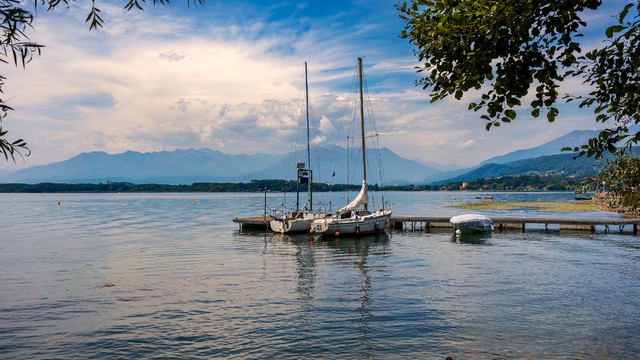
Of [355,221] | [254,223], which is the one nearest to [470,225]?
[355,221]

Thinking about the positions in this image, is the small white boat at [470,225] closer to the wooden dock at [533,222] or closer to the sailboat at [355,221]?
the wooden dock at [533,222]

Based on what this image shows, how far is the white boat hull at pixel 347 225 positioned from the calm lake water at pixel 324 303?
8.24 m

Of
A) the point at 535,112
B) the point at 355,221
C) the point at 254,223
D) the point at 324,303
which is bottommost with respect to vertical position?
the point at 324,303

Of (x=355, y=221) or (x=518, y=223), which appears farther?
(x=518, y=223)

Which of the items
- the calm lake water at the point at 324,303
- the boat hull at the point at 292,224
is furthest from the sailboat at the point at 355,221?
the calm lake water at the point at 324,303

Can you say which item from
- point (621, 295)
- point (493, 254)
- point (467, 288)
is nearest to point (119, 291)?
point (467, 288)

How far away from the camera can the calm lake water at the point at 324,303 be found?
16.8 meters

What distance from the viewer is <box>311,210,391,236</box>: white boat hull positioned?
52.6 meters

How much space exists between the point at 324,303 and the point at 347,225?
30.5 metres

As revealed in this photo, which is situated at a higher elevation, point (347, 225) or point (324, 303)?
point (347, 225)

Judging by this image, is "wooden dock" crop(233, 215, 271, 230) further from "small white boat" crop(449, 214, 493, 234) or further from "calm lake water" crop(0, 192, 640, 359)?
"small white boat" crop(449, 214, 493, 234)

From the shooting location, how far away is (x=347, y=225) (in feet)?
175

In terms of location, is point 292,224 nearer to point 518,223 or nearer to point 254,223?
point 254,223

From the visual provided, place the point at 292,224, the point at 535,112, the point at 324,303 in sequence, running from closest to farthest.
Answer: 1. the point at 535,112
2. the point at 324,303
3. the point at 292,224
